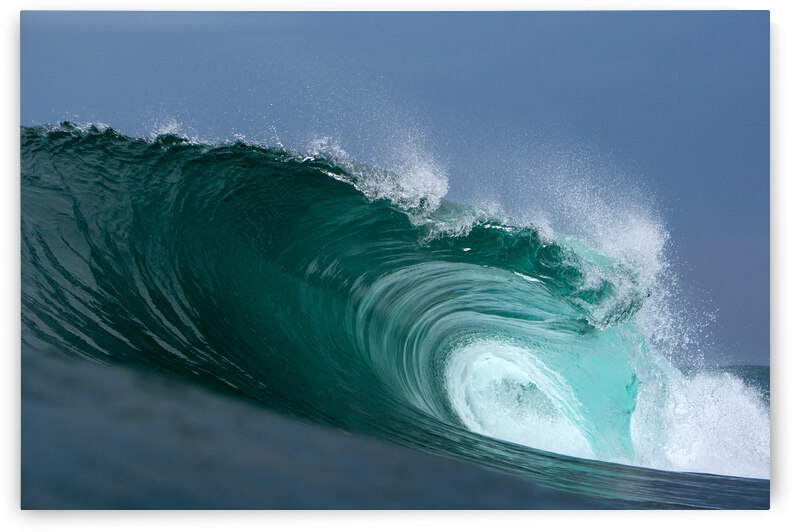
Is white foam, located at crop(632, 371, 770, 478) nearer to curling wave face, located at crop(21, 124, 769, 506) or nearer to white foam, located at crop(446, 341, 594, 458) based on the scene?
curling wave face, located at crop(21, 124, 769, 506)

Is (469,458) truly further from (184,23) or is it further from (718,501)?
(184,23)

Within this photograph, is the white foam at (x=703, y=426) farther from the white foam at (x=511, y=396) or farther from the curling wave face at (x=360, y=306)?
the white foam at (x=511, y=396)

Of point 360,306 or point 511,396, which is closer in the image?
point 360,306

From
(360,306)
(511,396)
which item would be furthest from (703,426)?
(360,306)

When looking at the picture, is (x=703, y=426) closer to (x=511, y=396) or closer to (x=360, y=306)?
(x=511, y=396)

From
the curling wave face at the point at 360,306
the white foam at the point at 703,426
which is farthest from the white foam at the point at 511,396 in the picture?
the white foam at the point at 703,426

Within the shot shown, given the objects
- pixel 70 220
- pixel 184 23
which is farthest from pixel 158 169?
pixel 184 23

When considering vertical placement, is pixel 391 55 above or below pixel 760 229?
above

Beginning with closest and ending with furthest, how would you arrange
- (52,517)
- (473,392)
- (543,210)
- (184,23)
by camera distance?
(52,517) < (184,23) < (543,210) < (473,392)
